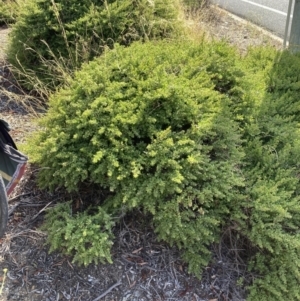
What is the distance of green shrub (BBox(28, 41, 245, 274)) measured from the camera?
2480 mm

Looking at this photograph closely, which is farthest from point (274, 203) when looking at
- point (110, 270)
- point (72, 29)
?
point (72, 29)

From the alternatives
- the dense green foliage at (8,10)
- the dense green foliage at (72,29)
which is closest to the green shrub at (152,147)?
the dense green foliage at (72,29)

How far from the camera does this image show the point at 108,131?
255 cm

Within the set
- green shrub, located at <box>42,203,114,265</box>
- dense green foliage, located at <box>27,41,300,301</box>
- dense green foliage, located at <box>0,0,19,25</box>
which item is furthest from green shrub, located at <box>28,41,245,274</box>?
dense green foliage, located at <box>0,0,19,25</box>

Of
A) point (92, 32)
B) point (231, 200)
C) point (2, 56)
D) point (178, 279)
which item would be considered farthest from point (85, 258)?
point (2, 56)

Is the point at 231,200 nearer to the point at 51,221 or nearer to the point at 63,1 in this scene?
the point at 51,221

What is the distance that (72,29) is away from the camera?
399cm

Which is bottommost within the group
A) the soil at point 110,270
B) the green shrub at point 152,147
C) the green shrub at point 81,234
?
the soil at point 110,270

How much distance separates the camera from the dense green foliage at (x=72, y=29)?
13.0 feet

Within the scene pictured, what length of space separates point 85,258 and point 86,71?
137 cm

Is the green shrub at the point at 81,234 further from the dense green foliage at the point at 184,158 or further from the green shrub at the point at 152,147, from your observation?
the green shrub at the point at 152,147

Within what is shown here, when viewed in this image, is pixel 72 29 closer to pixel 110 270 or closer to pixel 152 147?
pixel 152 147

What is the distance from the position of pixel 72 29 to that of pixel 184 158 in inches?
85.6

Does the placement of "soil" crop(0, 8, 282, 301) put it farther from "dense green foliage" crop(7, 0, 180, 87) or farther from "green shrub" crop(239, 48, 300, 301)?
"dense green foliage" crop(7, 0, 180, 87)
